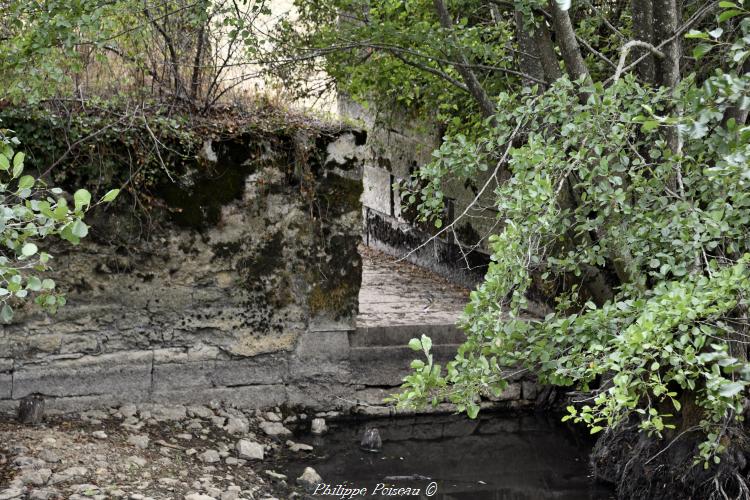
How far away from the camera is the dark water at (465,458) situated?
545 cm

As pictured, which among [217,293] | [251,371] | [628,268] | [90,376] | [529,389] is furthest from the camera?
[529,389]

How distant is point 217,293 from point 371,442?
1523mm

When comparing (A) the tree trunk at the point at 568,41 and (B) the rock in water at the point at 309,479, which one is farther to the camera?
(B) the rock in water at the point at 309,479

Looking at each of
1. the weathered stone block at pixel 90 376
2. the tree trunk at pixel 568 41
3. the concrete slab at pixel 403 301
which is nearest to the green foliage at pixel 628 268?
the tree trunk at pixel 568 41

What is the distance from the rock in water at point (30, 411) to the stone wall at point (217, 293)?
0.12 m

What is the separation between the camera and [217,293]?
245 inches

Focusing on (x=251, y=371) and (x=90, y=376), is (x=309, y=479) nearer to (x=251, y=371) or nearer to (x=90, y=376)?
(x=251, y=371)

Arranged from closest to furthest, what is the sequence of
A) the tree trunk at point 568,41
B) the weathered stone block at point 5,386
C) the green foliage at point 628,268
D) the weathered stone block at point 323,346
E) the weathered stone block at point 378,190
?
the green foliage at point 628,268 → the tree trunk at point 568,41 → the weathered stone block at point 5,386 → the weathered stone block at point 323,346 → the weathered stone block at point 378,190

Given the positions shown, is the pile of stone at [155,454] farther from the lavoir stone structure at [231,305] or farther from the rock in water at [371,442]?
the rock in water at [371,442]

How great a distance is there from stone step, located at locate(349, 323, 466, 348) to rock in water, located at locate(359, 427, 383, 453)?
72 cm

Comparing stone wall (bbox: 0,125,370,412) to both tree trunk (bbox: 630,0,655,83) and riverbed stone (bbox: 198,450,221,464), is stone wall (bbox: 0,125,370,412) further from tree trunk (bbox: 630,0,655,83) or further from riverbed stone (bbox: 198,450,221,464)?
tree trunk (bbox: 630,0,655,83)

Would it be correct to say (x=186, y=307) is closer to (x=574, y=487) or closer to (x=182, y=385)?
(x=182, y=385)

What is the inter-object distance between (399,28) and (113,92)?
2.09 meters

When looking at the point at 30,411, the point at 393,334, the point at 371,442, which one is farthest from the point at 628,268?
the point at 30,411
